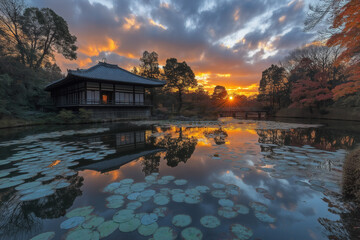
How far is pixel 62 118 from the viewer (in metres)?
11.7

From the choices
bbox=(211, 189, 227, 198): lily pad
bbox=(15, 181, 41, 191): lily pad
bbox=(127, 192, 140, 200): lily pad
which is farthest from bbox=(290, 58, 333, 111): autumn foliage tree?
bbox=(15, 181, 41, 191): lily pad

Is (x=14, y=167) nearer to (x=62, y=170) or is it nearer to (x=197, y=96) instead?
(x=62, y=170)

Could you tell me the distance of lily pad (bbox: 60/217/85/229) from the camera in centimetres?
152

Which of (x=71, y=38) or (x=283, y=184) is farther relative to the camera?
(x=71, y=38)

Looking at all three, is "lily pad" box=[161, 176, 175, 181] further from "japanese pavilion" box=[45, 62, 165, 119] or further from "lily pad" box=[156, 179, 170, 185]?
"japanese pavilion" box=[45, 62, 165, 119]

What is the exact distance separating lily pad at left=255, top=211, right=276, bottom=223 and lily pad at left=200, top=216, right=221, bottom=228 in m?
0.48

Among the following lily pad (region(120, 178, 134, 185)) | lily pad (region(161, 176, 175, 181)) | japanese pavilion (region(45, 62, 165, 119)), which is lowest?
lily pad (region(120, 178, 134, 185))

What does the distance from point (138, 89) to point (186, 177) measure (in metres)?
16.7

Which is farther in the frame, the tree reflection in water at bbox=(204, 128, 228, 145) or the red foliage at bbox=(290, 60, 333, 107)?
the red foliage at bbox=(290, 60, 333, 107)

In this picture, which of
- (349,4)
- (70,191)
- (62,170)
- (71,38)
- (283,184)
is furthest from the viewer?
(71,38)

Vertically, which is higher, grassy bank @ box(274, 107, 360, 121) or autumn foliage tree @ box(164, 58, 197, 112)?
autumn foliage tree @ box(164, 58, 197, 112)

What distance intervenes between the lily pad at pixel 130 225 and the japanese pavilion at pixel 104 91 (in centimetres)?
1472

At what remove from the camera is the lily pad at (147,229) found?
140 cm

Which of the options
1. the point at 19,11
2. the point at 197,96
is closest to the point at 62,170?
the point at 19,11
